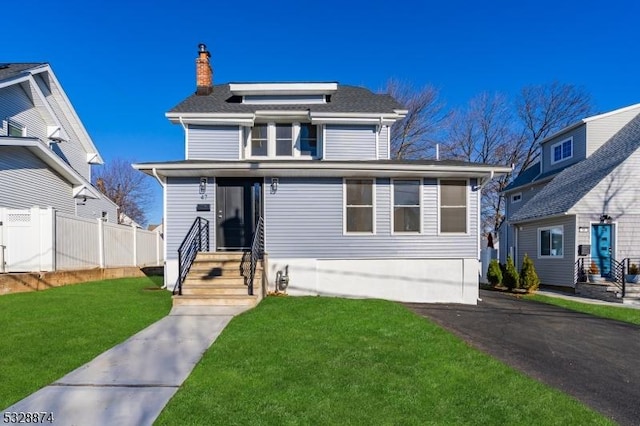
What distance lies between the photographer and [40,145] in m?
12.0

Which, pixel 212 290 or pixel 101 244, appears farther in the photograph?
pixel 101 244

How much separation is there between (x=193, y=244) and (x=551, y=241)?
45.4ft

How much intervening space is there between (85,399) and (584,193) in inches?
618

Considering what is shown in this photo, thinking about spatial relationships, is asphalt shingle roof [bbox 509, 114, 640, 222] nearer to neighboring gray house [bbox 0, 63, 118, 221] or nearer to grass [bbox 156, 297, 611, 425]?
grass [bbox 156, 297, 611, 425]

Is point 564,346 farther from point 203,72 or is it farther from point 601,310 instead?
point 203,72

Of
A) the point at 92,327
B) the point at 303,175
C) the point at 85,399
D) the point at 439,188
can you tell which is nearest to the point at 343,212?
the point at 303,175

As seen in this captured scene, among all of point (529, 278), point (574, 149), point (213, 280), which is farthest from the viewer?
point (574, 149)

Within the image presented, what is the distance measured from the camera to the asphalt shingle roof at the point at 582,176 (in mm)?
13742

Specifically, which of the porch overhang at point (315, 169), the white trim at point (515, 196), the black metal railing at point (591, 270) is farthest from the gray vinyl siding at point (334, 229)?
the white trim at point (515, 196)

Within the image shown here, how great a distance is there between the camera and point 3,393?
3.55m

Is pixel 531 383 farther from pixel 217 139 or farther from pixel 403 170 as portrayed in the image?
pixel 217 139

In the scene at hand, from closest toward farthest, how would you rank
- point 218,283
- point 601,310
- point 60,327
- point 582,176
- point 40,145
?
point 60,327, point 218,283, point 601,310, point 40,145, point 582,176

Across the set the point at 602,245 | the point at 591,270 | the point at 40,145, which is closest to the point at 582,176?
the point at 602,245

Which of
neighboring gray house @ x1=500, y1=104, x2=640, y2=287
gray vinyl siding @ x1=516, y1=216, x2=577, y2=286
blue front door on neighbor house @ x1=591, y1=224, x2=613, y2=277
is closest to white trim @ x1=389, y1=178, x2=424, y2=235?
neighboring gray house @ x1=500, y1=104, x2=640, y2=287
